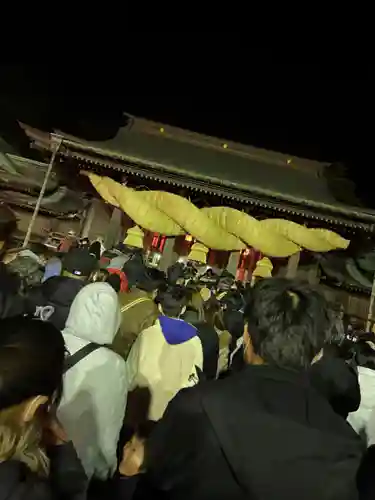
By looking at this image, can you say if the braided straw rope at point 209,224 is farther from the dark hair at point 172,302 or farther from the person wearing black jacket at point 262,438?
the person wearing black jacket at point 262,438

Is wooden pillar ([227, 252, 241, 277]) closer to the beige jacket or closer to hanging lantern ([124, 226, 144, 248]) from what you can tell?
hanging lantern ([124, 226, 144, 248])

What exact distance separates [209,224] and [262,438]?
17.6ft

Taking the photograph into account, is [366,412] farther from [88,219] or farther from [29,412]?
[88,219]

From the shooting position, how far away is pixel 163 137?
830cm

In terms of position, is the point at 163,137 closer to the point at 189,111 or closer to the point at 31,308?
the point at 189,111

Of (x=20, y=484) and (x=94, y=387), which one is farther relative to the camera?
(x=94, y=387)

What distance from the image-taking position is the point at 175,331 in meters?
3.15

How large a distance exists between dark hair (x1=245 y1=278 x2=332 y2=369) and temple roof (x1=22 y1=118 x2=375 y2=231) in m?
5.02

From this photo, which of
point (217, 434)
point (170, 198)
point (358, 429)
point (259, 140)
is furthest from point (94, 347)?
point (259, 140)

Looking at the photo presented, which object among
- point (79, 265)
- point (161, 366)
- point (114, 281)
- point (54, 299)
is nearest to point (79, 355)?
point (54, 299)

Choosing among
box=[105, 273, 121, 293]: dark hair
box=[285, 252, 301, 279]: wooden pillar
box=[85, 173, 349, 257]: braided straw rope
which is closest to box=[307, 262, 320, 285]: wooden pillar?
box=[285, 252, 301, 279]: wooden pillar

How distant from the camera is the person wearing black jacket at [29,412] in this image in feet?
4.87

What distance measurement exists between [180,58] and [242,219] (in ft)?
12.9

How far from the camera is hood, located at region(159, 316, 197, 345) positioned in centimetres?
315
